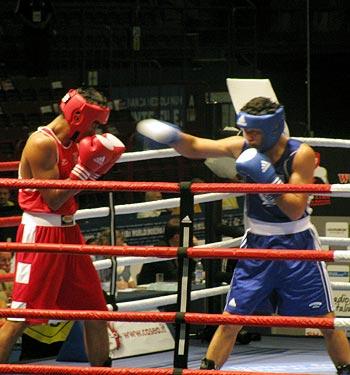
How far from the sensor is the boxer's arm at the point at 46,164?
4.36m

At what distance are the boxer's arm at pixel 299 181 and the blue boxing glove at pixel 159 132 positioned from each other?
1.70 ft

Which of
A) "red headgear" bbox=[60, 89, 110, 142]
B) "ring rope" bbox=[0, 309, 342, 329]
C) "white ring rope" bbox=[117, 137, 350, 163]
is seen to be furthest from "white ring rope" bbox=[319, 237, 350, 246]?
"ring rope" bbox=[0, 309, 342, 329]

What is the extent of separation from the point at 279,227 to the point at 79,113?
0.88 metres

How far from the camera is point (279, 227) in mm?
4402

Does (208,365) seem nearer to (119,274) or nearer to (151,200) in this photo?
(119,274)

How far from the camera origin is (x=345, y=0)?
45.4ft

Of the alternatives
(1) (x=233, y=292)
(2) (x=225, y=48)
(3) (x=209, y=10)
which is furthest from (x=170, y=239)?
(3) (x=209, y=10)

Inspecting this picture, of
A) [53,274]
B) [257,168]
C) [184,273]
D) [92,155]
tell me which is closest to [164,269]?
[53,274]

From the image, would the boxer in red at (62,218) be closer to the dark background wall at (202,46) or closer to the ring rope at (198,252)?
the ring rope at (198,252)

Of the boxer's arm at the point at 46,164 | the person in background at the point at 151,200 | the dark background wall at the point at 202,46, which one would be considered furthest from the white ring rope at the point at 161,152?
the dark background wall at the point at 202,46

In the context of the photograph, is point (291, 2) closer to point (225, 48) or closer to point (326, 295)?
point (225, 48)

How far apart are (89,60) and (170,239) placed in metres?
5.34

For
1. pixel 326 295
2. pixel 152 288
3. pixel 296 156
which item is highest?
pixel 296 156

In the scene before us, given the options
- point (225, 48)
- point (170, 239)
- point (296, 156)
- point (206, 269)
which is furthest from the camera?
point (225, 48)
